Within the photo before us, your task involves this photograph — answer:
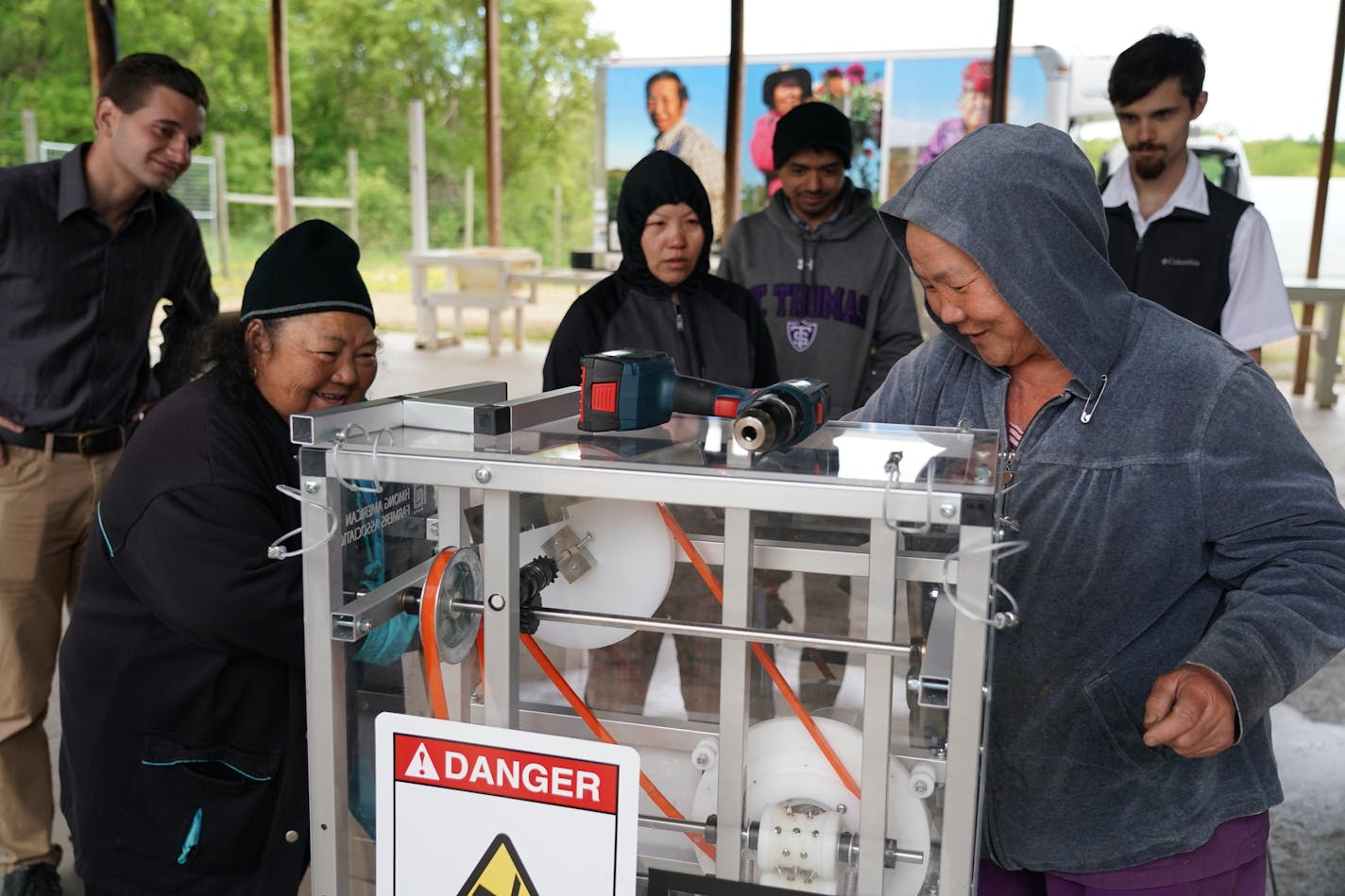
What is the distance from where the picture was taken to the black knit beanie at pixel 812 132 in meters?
2.70

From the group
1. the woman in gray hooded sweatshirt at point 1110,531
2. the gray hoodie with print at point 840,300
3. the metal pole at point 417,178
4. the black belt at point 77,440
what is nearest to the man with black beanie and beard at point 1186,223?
the gray hoodie with print at point 840,300

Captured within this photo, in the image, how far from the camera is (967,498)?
780 millimetres

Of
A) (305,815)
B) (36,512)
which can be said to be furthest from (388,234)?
(305,815)

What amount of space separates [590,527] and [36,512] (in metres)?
1.78

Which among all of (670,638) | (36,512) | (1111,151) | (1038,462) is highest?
(1111,151)

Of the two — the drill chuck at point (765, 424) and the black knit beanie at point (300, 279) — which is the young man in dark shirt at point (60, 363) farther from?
the drill chuck at point (765, 424)

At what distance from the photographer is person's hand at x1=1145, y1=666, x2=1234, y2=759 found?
3.28ft

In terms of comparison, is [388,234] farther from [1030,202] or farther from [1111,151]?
[1030,202]

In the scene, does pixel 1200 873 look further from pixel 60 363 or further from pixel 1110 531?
pixel 60 363

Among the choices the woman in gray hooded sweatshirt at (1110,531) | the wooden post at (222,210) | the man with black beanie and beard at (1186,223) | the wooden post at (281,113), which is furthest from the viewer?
the wooden post at (222,210)

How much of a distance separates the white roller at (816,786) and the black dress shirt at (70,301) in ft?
5.79

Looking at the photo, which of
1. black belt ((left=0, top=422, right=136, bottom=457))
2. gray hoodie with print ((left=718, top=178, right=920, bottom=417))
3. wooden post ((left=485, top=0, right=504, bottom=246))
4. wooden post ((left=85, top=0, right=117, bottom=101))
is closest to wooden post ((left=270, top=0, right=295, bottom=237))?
wooden post ((left=485, top=0, right=504, bottom=246))

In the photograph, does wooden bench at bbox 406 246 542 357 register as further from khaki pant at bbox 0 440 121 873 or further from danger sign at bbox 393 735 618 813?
danger sign at bbox 393 735 618 813

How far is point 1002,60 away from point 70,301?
18.9 ft
